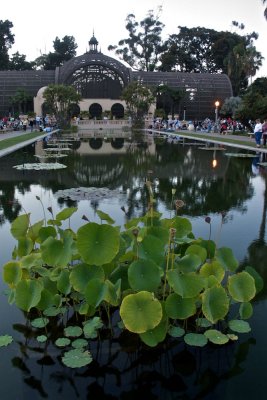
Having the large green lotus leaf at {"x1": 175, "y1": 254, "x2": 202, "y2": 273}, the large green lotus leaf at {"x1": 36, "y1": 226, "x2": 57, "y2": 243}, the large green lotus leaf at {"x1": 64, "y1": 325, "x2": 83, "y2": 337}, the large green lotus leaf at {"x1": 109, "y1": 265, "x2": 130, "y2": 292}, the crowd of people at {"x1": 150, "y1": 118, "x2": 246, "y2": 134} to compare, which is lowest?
the large green lotus leaf at {"x1": 64, "y1": 325, "x2": 83, "y2": 337}

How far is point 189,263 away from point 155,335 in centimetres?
74

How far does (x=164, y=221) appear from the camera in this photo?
15.1 ft

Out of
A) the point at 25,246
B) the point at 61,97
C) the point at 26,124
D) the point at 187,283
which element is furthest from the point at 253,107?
the point at 187,283

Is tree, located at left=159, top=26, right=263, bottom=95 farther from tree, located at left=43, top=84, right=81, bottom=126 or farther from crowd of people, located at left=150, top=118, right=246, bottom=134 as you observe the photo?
tree, located at left=43, top=84, right=81, bottom=126

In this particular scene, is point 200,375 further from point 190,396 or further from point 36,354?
point 36,354

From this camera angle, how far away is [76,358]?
10.7 ft

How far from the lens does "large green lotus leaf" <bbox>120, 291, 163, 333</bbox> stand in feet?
10.4

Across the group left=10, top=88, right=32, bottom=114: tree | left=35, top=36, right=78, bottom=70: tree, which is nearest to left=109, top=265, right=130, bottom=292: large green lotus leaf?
left=10, top=88, right=32, bottom=114: tree

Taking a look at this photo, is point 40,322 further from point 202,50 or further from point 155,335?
point 202,50

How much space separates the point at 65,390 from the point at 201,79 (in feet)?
229

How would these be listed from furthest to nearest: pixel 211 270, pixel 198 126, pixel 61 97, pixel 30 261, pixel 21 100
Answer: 1. pixel 21 100
2. pixel 198 126
3. pixel 61 97
4. pixel 30 261
5. pixel 211 270

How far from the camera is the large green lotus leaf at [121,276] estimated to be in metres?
3.85

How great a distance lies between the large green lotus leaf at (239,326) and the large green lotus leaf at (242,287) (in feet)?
0.93

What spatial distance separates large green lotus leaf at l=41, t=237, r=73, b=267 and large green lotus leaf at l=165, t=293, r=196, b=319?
3.28 feet
